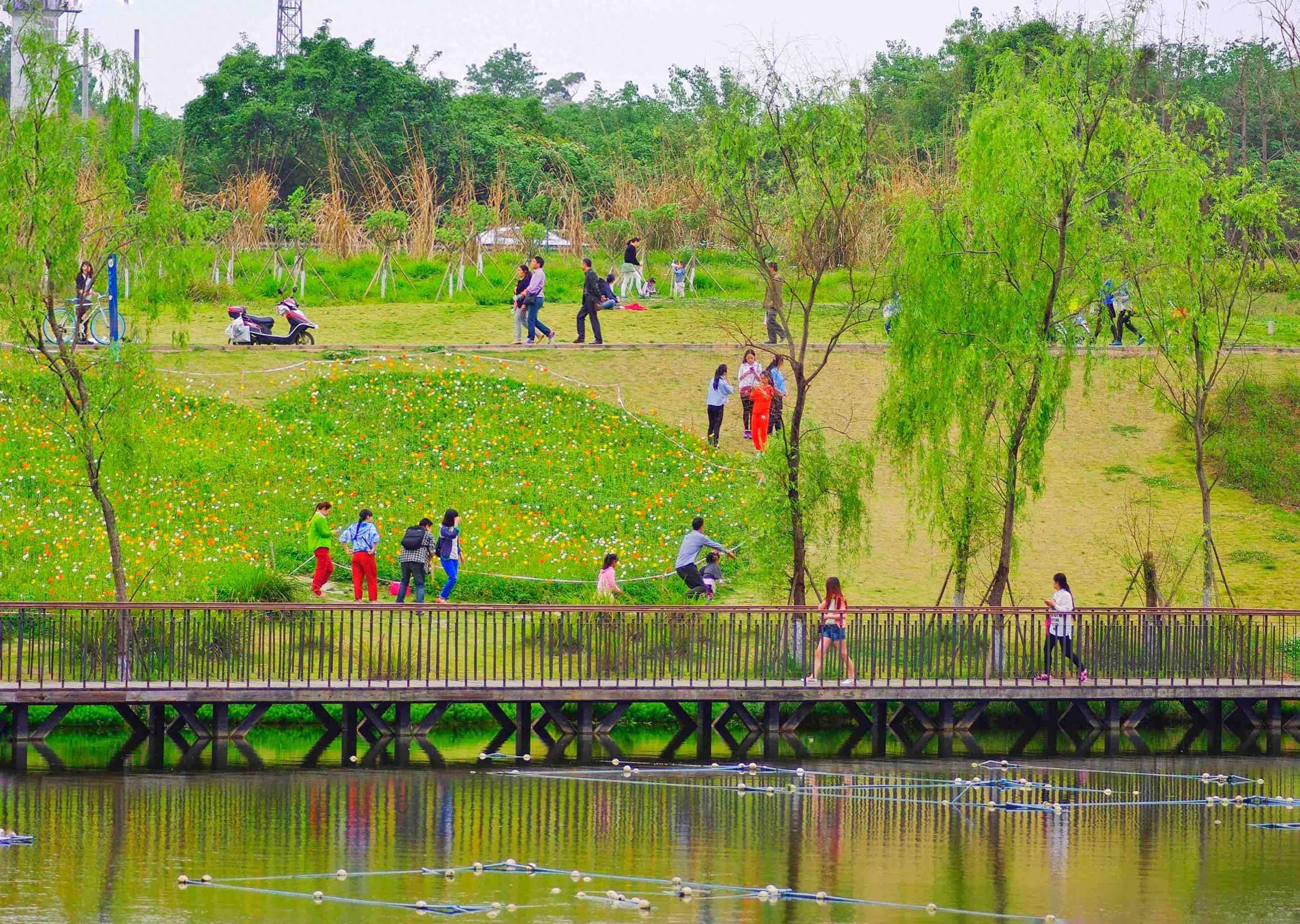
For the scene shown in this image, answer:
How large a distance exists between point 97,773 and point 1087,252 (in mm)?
16808

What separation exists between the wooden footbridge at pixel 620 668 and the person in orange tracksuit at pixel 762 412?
972 cm

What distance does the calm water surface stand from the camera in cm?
1664

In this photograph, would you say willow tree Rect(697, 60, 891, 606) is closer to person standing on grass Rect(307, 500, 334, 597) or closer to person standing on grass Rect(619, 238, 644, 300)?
person standing on grass Rect(307, 500, 334, 597)

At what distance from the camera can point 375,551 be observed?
104 feet

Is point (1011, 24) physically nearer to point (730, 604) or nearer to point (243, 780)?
point (730, 604)

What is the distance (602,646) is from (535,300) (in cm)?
2011

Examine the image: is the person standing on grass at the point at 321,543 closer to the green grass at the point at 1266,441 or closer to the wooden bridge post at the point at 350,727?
the wooden bridge post at the point at 350,727

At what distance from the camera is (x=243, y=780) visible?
23.1 m

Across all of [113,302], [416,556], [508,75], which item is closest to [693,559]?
[416,556]

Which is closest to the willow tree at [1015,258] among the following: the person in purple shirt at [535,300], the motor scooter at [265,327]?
the person in purple shirt at [535,300]

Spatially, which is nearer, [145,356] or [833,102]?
[145,356]

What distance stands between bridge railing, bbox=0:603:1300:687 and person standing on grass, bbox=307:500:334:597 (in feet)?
4.85

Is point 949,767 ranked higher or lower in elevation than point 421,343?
lower

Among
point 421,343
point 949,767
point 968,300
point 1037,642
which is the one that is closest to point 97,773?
point 949,767
